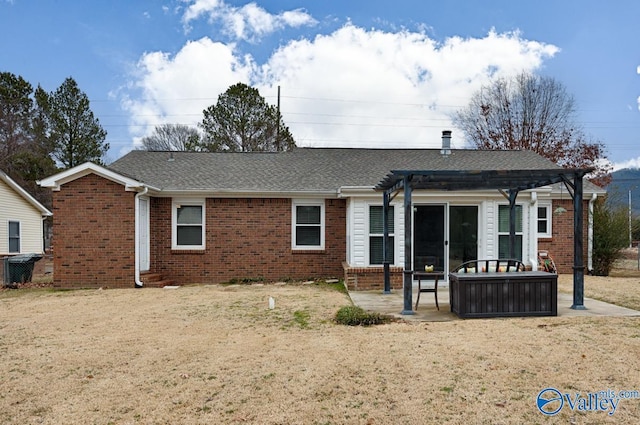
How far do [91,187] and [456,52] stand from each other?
13916mm

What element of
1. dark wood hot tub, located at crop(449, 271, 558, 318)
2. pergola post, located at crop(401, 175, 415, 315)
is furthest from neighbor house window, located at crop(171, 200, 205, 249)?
dark wood hot tub, located at crop(449, 271, 558, 318)

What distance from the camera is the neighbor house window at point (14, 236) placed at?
19797mm

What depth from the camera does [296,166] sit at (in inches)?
618

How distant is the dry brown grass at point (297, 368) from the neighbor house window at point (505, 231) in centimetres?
444

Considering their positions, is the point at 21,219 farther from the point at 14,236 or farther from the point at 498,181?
the point at 498,181

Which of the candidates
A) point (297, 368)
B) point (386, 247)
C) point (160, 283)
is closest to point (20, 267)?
point (160, 283)

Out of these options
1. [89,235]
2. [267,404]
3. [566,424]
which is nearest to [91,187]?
[89,235]

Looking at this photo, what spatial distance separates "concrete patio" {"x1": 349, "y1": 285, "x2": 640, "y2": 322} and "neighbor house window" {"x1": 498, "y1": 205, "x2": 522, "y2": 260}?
1.67 meters

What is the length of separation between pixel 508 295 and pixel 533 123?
1106 inches

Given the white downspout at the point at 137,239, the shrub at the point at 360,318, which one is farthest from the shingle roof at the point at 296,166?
the shrub at the point at 360,318

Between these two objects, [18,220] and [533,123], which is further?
[533,123]

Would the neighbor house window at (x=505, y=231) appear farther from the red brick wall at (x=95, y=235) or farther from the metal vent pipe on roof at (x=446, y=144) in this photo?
the red brick wall at (x=95, y=235)

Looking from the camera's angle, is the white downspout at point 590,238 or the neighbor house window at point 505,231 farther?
the white downspout at point 590,238

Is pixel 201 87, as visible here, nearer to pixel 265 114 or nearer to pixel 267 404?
pixel 265 114
